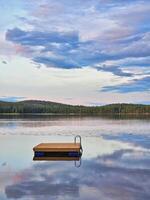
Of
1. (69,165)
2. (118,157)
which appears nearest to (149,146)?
(118,157)

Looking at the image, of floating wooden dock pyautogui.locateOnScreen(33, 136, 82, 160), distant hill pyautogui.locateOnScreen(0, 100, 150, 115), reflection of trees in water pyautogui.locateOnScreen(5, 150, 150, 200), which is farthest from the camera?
distant hill pyautogui.locateOnScreen(0, 100, 150, 115)

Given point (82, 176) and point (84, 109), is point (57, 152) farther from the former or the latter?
point (84, 109)

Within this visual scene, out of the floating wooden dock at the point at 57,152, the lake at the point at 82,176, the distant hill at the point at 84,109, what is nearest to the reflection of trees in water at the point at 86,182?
the lake at the point at 82,176

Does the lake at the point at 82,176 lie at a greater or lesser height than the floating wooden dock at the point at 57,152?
lesser

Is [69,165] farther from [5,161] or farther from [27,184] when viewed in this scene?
[27,184]

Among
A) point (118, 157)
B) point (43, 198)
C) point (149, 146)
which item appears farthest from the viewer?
point (149, 146)

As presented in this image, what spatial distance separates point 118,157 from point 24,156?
5106mm

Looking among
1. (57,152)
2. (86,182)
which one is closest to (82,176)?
(86,182)

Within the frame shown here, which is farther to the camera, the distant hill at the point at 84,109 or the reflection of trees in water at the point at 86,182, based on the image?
the distant hill at the point at 84,109

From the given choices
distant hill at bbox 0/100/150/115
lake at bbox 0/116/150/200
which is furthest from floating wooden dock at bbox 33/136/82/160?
distant hill at bbox 0/100/150/115

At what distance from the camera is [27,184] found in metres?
14.2

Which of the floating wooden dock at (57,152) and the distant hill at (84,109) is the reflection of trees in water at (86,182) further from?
the distant hill at (84,109)

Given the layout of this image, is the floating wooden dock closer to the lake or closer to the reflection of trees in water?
the lake

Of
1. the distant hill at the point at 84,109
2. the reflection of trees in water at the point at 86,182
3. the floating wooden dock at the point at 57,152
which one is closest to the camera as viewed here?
the reflection of trees in water at the point at 86,182
